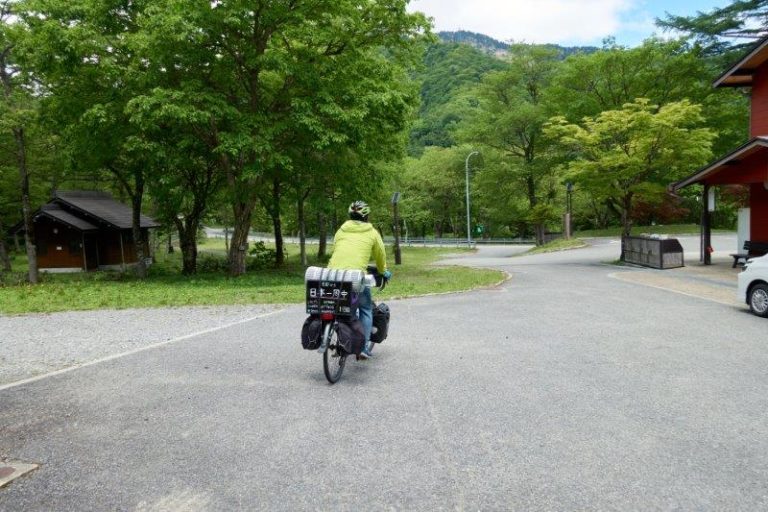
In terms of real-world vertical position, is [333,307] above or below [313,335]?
above

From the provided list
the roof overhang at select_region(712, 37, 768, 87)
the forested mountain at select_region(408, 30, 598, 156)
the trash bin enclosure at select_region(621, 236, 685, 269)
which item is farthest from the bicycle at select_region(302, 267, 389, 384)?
the forested mountain at select_region(408, 30, 598, 156)

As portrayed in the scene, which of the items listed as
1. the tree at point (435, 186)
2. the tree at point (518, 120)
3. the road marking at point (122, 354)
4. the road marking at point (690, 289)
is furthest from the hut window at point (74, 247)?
the road marking at point (690, 289)

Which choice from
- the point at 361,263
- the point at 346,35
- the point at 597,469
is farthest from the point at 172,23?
the point at 597,469

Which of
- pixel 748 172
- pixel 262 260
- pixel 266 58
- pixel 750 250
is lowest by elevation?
pixel 262 260

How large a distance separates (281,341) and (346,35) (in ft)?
40.3

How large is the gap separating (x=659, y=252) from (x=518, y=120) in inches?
675

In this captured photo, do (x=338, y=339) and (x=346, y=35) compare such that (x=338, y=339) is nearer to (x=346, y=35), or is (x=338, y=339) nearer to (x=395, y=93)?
(x=395, y=93)

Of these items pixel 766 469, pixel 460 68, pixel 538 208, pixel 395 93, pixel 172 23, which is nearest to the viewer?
pixel 766 469

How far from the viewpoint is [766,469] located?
3.42 metres

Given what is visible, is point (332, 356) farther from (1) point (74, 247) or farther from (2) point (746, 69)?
(1) point (74, 247)

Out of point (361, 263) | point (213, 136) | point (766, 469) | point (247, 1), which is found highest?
point (247, 1)

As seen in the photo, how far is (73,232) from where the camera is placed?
2788cm

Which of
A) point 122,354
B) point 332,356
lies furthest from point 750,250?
point 122,354

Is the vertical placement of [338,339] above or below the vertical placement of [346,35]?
below
